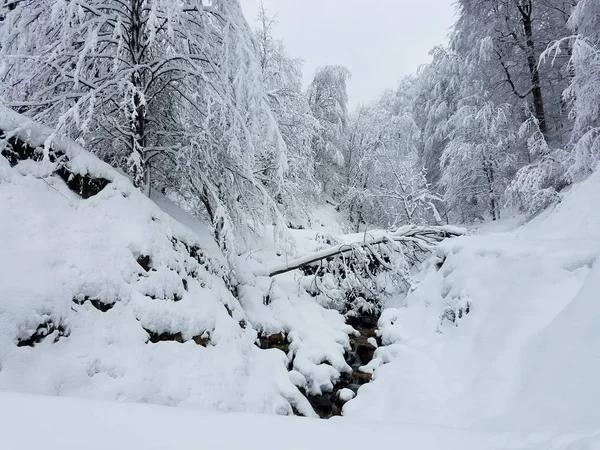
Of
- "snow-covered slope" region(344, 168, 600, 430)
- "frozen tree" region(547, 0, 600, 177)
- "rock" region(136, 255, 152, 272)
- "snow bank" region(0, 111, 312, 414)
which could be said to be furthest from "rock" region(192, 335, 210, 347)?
"frozen tree" region(547, 0, 600, 177)

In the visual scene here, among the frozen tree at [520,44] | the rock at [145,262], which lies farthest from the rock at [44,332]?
the frozen tree at [520,44]

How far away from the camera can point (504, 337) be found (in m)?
3.93

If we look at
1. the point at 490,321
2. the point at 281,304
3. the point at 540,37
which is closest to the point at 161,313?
the point at 281,304

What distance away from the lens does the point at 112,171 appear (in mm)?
4562

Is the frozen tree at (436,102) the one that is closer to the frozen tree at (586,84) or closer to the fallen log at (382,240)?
the frozen tree at (586,84)

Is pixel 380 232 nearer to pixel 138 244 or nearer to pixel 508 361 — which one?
pixel 508 361

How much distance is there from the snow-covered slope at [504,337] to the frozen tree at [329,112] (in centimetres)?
1346

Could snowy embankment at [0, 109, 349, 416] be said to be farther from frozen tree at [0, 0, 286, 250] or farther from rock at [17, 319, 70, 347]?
frozen tree at [0, 0, 286, 250]

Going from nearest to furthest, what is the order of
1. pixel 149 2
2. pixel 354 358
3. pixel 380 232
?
pixel 149 2 < pixel 354 358 < pixel 380 232

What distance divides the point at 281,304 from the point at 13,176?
4.98 m

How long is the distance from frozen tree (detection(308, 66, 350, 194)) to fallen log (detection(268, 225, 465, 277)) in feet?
38.2

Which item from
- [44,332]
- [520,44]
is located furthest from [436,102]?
[44,332]

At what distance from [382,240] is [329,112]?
45.0 ft

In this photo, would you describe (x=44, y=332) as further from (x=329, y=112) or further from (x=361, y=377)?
(x=329, y=112)
